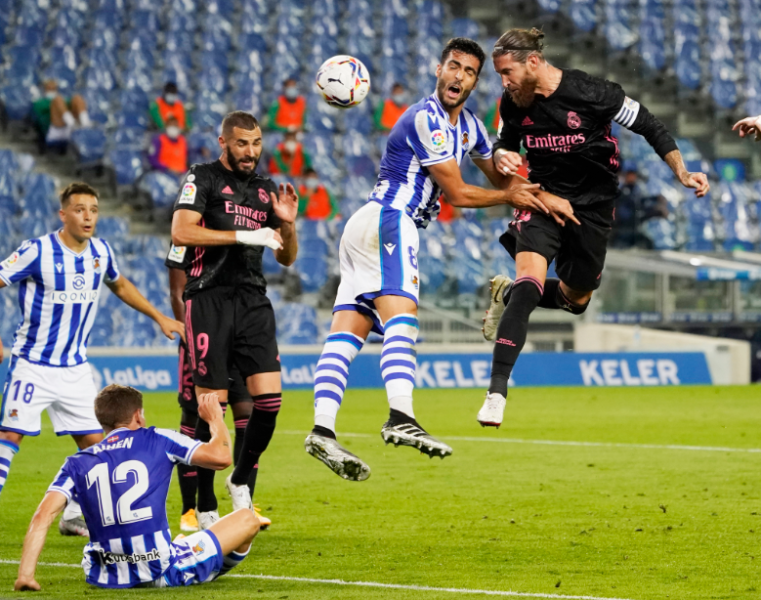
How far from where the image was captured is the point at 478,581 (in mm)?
5469

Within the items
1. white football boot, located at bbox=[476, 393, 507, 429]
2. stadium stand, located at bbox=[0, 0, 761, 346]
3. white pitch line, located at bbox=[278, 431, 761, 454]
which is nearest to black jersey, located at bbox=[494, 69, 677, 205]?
white football boot, located at bbox=[476, 393, 507, 429]

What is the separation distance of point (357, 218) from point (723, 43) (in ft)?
60.4

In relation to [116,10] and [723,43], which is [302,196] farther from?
[723,43]

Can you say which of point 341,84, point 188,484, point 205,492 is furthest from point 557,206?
point 188,484

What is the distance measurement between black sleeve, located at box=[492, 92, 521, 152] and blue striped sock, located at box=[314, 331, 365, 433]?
137 cm

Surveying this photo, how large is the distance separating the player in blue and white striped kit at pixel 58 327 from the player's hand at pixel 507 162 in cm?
229

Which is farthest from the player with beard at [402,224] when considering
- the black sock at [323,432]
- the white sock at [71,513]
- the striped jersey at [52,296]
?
the white sock at [71,513]

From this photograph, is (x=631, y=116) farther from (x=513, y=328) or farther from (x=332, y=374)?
(x=332, y=374)

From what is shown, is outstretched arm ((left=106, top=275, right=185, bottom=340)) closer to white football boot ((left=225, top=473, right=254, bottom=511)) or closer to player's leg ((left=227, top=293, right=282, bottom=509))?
player's leg ((left=227, top=293, right=282, bottom=509))

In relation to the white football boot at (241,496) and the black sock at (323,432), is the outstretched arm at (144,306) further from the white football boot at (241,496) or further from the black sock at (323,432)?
the black sock at (323,432)

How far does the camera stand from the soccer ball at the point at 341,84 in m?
6.74

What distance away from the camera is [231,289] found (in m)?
6.94

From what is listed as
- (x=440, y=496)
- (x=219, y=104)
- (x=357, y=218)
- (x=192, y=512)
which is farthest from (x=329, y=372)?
(x=219, y=104)

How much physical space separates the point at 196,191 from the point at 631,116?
252 centimetres
